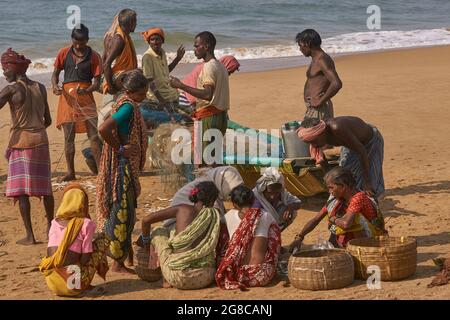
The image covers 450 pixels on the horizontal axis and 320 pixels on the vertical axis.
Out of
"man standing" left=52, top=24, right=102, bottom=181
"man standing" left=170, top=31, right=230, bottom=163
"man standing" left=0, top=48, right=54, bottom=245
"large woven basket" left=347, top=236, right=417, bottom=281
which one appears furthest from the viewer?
"man standing" left=52, top=24, right=102, bottom=181

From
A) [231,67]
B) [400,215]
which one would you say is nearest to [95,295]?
[400,215]

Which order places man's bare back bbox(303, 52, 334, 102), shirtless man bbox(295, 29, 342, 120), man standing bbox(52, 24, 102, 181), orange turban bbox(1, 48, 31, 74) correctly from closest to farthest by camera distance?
orange turban bbox(1, 48, 31, 74) → shirtless man bbox(295, 29, 342, 120) → man's bare back bbox(303, 52, 334, 102) → man standing bbox(52, 24, 102, 181)

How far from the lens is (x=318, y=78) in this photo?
9.80m

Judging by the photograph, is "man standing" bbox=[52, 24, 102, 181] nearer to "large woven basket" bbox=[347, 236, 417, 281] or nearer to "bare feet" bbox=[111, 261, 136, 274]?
"bare feet" bbox=[111, 261, 136, 274]

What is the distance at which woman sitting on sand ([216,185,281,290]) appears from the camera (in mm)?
7047

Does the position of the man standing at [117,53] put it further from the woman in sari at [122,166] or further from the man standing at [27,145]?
the woman in sari at [122,166]

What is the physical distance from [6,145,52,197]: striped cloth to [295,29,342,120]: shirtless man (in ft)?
8.56

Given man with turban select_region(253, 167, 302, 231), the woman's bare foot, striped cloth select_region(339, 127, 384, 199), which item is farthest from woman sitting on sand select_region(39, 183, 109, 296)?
striped cloth select_region(339, 127, 384, 199)

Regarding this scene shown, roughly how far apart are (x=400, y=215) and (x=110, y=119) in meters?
3.17

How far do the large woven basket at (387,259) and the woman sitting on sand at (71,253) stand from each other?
1.83 meters

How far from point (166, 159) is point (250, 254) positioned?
Answer: 3.39 meters

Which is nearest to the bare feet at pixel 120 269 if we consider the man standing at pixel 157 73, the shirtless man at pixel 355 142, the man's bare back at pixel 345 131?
the shirtless man at pixel 355 142

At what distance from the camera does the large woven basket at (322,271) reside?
686cm

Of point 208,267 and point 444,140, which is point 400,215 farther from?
point 444,140
